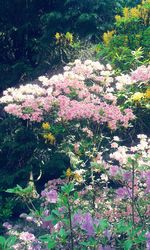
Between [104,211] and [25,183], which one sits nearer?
[104,211]

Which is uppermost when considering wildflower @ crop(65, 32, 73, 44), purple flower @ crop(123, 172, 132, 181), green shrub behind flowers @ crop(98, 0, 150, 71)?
wildflower @ crop(65, 32, 73, 44)

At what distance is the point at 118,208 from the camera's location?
13.5 ft

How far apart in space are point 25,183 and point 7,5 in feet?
16.7

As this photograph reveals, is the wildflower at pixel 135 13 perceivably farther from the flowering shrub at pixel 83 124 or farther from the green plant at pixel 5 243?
the green plant at pixel 5 243

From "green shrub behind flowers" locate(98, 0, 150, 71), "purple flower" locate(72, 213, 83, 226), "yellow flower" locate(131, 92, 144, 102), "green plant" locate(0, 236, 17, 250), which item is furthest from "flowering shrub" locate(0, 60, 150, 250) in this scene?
"green plant" locate(0, 236, 17, 250)

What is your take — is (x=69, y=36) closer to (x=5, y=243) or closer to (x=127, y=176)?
(x=127, y=176)

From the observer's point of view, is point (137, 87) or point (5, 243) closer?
point (5, 243)

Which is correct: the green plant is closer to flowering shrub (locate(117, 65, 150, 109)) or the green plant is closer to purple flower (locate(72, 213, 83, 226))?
purple flower (locate(72, 213, 83, 226))

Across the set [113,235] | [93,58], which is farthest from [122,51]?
[113,235]

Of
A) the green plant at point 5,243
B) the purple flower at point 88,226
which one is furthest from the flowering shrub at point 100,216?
the green plant at point 5,243

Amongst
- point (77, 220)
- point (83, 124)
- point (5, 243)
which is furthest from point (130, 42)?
point (5, 243)

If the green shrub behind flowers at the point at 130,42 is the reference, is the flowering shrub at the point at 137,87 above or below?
below

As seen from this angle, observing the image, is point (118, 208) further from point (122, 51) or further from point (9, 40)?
point (9, 40)

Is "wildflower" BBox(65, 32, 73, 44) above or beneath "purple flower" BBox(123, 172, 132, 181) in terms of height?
above
